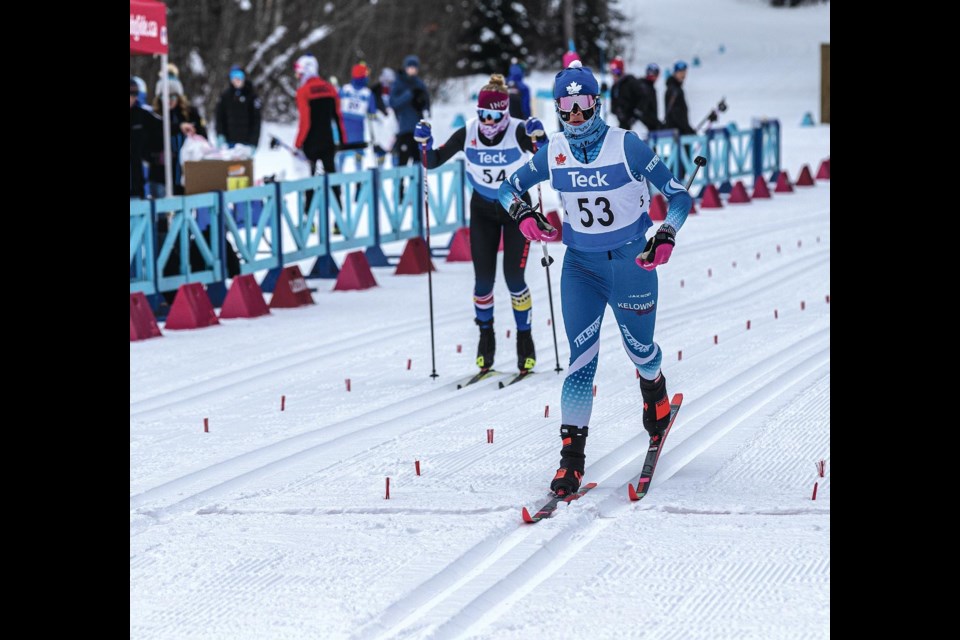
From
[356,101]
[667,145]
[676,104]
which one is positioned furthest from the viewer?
[676,104]

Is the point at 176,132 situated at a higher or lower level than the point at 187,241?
→ higher

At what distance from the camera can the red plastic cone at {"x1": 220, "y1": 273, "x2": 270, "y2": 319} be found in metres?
13.7

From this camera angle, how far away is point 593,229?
7.45 meters

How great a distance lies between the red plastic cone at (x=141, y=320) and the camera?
12508mm

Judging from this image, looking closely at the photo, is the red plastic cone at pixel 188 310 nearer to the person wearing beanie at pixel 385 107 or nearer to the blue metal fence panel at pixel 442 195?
the blue metal fence panel at pixel 442 195

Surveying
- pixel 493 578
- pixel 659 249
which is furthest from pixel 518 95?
pixel 493 578

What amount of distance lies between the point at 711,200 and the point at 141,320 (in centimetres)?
1210

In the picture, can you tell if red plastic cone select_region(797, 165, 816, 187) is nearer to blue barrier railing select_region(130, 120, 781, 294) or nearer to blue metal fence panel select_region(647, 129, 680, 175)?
blue metal fence panel select_region(647, 129, 680, 175)

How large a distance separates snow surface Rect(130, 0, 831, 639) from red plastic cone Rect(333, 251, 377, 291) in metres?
0.63

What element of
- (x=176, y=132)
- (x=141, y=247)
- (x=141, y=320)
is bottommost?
(x=141, y=320)

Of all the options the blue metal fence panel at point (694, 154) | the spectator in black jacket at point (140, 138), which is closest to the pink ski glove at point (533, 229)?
the spectator in black jacket at point (140, 138)

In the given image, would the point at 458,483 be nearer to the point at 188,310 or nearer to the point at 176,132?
the point at 188,310
